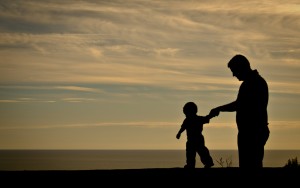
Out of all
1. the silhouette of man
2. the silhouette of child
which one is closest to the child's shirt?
the silhouette of child

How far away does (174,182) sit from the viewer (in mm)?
8336

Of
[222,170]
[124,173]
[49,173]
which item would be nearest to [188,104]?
[222,170]

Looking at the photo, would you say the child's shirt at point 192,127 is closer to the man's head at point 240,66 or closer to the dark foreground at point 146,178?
the dark foreground at point 146,178

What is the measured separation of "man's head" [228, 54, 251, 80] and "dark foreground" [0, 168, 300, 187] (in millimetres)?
1397

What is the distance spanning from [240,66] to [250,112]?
27.0 inches

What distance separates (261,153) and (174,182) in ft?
4.59

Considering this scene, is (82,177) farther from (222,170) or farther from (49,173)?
(222,170)

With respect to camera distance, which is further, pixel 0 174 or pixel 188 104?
pixel 188 104

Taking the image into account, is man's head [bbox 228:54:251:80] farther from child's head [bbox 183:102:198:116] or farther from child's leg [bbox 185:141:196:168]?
child's leg [bbox 185:141:196:168]

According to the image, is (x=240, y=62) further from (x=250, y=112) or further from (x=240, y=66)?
(x=250, y=112)

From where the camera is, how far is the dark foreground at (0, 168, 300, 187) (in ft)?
27.1

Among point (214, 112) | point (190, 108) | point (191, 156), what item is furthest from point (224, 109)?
point (191, 156)

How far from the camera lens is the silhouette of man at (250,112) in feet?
28.8

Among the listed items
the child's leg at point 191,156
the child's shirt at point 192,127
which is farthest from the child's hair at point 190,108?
the child's leg at point 191,156
